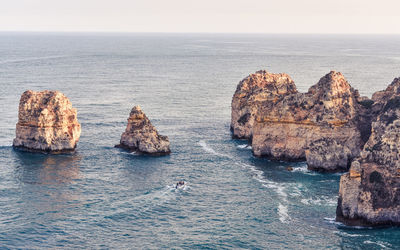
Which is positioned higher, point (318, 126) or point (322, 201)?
point (318, 126)

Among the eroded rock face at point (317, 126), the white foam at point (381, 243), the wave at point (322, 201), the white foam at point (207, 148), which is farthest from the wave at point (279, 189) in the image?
the white foam at point (381, 243)

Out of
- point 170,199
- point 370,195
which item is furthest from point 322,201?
point 170,199

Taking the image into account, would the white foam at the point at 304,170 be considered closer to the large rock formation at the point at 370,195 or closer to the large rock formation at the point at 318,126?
the large rock formation at the point at 318,126

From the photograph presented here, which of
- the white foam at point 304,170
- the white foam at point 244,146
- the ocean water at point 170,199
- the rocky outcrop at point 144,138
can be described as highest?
the rocky outcrop at point 144,138

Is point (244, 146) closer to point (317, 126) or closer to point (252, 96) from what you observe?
point (252, 96)

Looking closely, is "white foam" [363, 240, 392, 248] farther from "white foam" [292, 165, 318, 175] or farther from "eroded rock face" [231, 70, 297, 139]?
"eroded rock face" [231, 70, 297, 139]

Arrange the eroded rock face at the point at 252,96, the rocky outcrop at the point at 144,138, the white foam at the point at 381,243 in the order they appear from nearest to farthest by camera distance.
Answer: the white foam at the point at 381,243 → the rocky outcrop at the point at 144,138 → the eroded rock face at the point at 252,96

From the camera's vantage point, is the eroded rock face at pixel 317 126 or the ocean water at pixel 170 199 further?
the eroded rock face at pixel 317 126

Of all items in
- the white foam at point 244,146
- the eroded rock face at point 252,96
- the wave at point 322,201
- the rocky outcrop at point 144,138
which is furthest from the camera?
the eroded rock face at point 252,96
